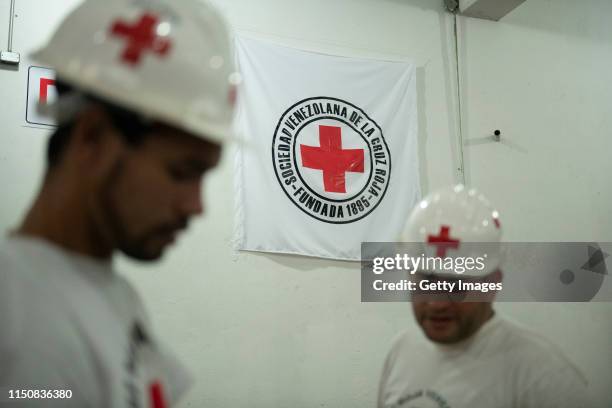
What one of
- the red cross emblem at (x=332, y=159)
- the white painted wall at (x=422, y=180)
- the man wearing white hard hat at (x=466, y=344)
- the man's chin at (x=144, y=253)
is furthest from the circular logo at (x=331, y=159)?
the man's chin at (x=144, y=253)

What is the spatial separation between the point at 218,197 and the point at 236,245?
27cm

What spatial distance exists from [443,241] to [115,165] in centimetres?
89

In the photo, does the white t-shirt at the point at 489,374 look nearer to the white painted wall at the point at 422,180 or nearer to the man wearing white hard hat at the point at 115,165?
the man wearing white hard hat at the point at 115,165

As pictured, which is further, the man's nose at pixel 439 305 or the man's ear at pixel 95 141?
the man's nose at pixel 439 305

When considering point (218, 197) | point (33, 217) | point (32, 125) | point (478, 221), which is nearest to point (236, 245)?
point (218, 197)

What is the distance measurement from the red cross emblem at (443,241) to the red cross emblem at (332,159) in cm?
172

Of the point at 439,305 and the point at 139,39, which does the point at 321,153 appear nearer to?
the point at 439,305

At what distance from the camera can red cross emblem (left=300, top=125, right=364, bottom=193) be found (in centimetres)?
316

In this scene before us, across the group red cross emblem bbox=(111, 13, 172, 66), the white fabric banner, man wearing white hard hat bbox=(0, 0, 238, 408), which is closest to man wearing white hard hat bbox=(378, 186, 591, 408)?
man wearing white hard hat bbox=(0, 0, 238, 408)

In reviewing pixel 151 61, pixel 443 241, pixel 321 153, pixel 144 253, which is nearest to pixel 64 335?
pixel 144 253

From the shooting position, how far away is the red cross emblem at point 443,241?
144 cm

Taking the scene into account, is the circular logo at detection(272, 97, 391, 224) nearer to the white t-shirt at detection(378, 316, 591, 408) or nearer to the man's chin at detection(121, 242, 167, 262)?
the white t-shirt at detection(378, 316, 591, 408)

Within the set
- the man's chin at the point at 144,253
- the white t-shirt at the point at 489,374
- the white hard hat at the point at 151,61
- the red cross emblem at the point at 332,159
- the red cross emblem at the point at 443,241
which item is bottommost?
the white t-shirt at the point at 489,374

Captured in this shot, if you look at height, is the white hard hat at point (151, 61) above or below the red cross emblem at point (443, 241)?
above
